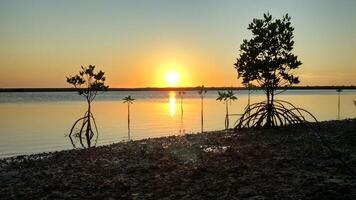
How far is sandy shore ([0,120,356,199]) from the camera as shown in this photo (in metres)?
12.4

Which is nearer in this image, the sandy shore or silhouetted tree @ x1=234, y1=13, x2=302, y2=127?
the sandy shore

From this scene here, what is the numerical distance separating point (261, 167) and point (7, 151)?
2812cm

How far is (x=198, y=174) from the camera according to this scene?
14984 mm

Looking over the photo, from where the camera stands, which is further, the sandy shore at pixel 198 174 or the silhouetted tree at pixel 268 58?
the silhouetted tree at pixel 268 58

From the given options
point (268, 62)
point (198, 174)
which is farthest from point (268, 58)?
point (198, 174)

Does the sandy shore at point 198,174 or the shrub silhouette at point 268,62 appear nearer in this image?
the sandy shore at point 198,174

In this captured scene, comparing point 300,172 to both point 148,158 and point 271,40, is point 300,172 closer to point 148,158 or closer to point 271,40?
point 148,158

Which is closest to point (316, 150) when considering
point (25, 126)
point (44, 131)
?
point (44, 131)

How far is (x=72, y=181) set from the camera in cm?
1538

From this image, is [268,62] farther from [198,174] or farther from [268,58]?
[198,174]

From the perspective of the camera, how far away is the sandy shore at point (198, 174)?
40.8 ft

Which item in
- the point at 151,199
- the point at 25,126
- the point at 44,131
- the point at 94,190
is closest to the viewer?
the point at 151,199

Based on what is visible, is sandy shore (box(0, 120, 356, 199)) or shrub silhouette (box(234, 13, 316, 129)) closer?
sandy shore (box(0, 120, 356, 199))

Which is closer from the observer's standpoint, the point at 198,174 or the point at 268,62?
the point at 198,174
